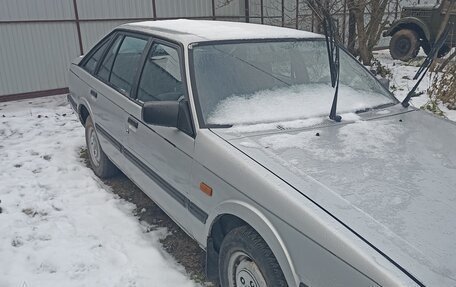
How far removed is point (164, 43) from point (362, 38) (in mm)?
8073

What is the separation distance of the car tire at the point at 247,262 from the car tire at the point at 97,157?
2257 mm

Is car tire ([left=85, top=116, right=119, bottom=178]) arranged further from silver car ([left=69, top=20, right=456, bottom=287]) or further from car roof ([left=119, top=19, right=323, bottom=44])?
car roof ([left=119, top=19, right=323, bottom=44])

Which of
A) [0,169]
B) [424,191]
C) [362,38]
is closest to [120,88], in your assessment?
[0,169]

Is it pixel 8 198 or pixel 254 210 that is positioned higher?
pixel 254 210

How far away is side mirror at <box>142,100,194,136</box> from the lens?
2.55 meters

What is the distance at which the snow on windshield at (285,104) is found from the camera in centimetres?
262

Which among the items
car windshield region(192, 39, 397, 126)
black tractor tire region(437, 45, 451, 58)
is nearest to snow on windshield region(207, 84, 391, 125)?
car windshield region(192, 39, 397, 126)

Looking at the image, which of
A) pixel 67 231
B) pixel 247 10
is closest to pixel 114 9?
pixel 247 10

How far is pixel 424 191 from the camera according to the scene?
6.31 ft

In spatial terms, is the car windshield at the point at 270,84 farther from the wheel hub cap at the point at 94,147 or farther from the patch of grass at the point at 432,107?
the patch of grass at the point at 432,107

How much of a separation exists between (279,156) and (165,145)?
36.0 inches

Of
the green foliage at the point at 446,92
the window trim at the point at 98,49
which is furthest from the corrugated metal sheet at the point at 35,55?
the green foliage at the point at 446,92

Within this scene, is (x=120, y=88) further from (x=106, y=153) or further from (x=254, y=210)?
(x=254, y=210)

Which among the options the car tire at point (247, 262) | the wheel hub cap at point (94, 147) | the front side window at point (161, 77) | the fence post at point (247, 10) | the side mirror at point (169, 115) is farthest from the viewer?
the fence post at point (247, 10)
